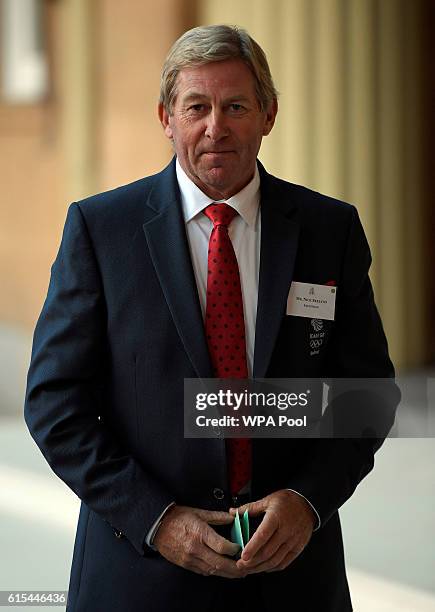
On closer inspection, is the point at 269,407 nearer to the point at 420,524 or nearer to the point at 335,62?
the point at 420,524

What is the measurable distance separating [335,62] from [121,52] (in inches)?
54.8

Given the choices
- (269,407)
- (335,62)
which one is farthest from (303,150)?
(269,407)

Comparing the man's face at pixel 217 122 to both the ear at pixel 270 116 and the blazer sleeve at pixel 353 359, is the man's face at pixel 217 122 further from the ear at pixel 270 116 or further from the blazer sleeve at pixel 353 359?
the blazer sleeve at pixel 353 359

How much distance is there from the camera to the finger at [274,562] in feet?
4.93

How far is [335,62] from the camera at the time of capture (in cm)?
569

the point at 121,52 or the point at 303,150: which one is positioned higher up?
the point at 121,52

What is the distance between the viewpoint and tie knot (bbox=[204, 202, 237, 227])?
1620 millimetres

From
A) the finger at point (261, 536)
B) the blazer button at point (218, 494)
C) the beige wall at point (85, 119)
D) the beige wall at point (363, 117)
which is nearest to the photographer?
the finger at point (261, 536)

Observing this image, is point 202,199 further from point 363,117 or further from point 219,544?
point 363,117

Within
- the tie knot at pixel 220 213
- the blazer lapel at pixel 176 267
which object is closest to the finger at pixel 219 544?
the blazer lapel at pixel 176 267

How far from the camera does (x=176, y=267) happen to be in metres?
1.58

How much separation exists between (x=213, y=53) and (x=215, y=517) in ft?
2.51

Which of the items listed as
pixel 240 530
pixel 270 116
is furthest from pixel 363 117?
pixel 240 530

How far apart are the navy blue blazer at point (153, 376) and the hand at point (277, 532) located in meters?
0.03
